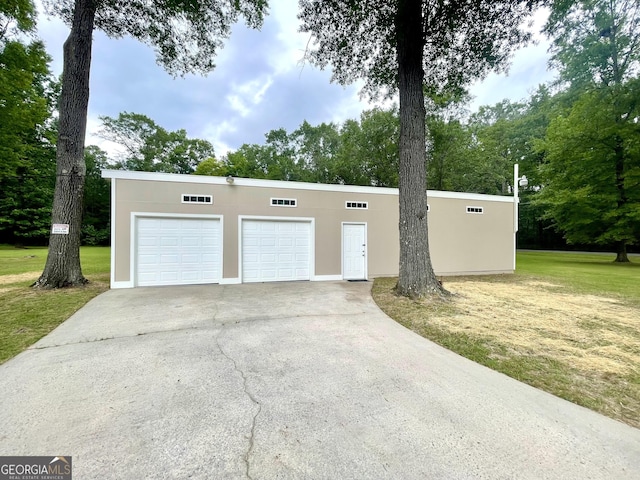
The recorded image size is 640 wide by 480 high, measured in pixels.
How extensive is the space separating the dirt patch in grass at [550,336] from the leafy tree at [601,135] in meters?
11.6

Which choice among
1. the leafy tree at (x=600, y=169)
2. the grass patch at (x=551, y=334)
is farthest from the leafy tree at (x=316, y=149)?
the grass patch at (x=551, y=334)

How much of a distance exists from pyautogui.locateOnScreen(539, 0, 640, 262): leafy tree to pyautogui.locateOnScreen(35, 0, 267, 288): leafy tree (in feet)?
48.2

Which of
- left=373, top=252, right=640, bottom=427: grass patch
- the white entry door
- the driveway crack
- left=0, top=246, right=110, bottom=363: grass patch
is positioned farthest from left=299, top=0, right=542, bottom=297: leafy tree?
left=0, top=246, right=110, bottom=363: grass patch

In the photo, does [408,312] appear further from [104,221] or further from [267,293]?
[104,221]

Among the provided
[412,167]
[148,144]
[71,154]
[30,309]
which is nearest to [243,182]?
[71,154]

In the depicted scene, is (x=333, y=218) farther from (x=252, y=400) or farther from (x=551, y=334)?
(x=252, y=400)

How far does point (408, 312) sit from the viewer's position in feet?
15.6

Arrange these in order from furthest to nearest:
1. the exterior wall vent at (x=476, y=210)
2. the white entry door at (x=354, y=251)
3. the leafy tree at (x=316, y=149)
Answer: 1. the leafy tree at (x=316, y=149)
2. the exterior wall vent at (x=476, y=210)
3. the white entry door at (x=354, y=251)

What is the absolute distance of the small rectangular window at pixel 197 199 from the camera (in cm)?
727

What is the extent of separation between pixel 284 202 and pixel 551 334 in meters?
6.46

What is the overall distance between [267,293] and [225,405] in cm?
422

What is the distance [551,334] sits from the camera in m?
3.77

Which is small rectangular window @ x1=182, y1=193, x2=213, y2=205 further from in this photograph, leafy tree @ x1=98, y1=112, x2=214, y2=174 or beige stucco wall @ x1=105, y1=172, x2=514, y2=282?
leafy tree @ x1=98, y1=112, x2=214, y2=174

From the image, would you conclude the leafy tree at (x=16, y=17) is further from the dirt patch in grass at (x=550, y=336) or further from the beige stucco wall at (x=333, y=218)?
the dirt patch in grass at (x=550, y=336)
